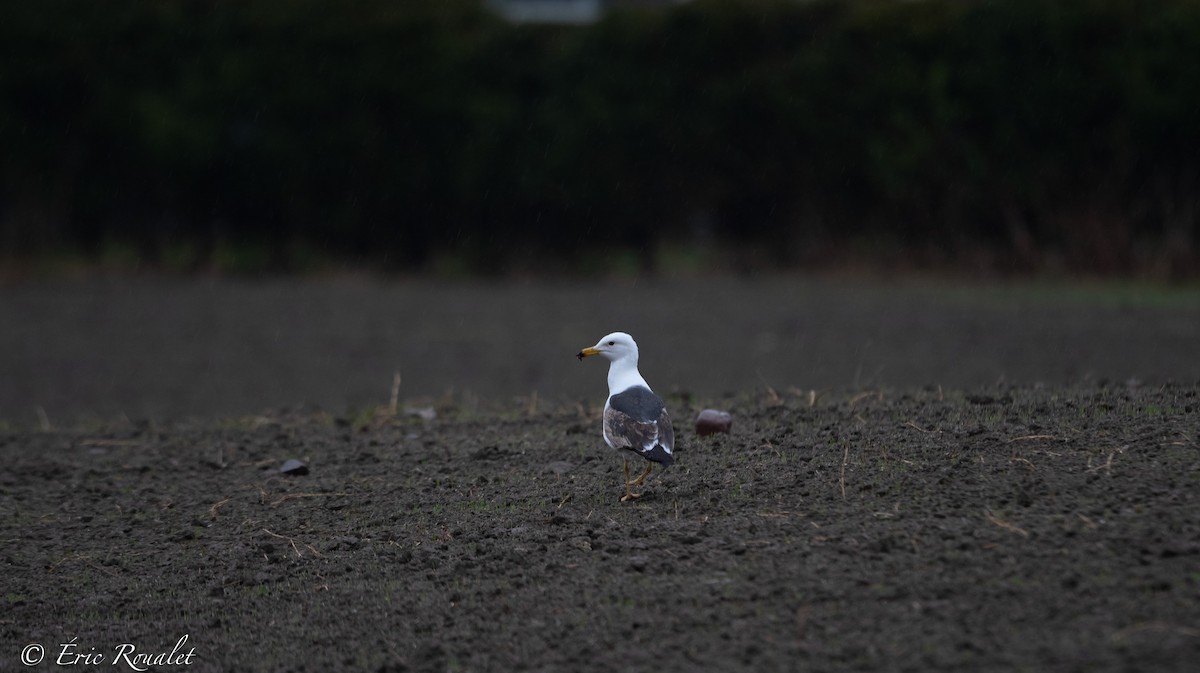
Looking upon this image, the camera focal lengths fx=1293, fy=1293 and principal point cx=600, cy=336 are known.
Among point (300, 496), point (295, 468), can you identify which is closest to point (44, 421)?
point (295, 468)

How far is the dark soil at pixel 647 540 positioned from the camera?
408 cm

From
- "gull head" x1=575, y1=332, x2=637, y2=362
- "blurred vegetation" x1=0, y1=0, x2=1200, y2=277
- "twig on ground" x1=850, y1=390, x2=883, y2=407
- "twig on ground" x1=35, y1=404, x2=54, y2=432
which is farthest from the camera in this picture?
"blurred vegetation" x1=0, y1=0, x2=1200, y2=277

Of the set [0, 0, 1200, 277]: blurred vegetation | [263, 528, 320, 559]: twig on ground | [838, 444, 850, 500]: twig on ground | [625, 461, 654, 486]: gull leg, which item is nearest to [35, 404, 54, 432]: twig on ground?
[263, 528, 320, 559]: twig on ground

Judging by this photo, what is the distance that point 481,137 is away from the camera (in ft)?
61.3

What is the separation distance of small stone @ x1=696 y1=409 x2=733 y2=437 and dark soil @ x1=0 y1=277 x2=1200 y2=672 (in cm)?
6

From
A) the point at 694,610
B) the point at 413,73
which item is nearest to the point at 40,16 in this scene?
the point at 413,73

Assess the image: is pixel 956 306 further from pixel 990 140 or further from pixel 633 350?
pixel 633 350

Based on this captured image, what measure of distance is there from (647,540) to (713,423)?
1.74 m

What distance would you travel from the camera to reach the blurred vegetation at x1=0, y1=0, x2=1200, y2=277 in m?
17.0

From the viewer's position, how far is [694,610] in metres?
4.32

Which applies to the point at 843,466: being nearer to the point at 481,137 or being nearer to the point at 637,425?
the point at 637,425

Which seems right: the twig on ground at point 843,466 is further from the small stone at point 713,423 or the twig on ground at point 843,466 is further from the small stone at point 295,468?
the small stone at point 295,468

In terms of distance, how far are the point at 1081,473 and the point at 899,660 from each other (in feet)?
5.27

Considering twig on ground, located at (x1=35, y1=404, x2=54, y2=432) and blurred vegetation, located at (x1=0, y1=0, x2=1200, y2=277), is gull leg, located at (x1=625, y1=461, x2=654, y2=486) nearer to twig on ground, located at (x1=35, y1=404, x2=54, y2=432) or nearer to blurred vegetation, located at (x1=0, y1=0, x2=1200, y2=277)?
twig on ground, located at (x1=35, y1=404, x2=54, y2=432)
